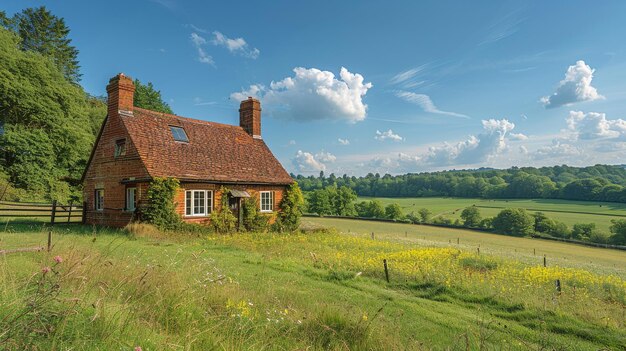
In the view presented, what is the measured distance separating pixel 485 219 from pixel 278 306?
7357cm

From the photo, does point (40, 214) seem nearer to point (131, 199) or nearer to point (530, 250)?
point (131, 199)

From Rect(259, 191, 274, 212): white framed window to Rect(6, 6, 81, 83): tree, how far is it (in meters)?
35.6

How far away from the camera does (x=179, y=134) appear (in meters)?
22.9

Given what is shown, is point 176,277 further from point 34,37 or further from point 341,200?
point 341,200

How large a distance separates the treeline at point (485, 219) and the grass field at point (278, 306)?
53260 millimetres

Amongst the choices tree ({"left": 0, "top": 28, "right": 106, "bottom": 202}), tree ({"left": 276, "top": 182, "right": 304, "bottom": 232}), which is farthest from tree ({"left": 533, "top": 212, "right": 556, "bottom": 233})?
tree ({"left": 0, "top": 28, "right": 106, "bottom": 202})

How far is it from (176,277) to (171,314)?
1187 millimetres

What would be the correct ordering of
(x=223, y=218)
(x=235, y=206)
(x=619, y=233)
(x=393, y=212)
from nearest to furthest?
1. (x=223, y=218)
2. (x=235, y=206)
3. (x=619, y=233)
4. (x=393, y=212)

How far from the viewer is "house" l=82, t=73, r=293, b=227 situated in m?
19.7

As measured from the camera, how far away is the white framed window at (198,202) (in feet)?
66.7

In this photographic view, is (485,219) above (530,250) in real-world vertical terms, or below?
above

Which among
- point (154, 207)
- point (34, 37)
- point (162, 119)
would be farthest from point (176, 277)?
point (34, 37)

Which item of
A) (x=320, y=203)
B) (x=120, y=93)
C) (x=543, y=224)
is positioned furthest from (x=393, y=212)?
(x=120, y=93)

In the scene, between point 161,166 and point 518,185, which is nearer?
point 161,166
